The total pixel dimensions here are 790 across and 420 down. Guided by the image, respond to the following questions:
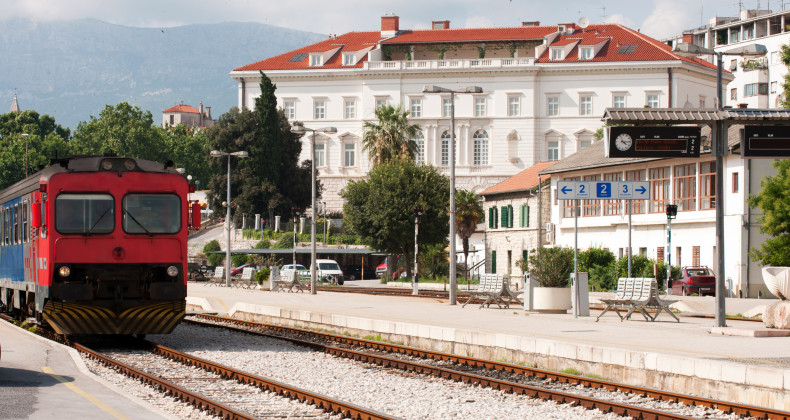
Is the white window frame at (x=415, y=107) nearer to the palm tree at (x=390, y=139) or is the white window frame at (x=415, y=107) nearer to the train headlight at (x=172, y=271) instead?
the palm tree at (x=390, y=139)

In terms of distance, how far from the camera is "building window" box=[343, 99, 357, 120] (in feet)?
382

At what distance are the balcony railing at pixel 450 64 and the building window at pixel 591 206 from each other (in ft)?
169

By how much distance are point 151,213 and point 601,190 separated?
511 inches

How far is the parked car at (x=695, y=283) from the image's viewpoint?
160ft

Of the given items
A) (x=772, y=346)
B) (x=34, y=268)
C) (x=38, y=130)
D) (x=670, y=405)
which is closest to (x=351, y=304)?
(x=34, y=268)

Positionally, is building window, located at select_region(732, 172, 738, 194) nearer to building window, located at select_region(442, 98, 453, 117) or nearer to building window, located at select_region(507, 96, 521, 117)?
building window, located at select_region(507, 96, 521, 117)

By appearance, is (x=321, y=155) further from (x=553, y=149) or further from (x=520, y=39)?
(x=553, y=149)

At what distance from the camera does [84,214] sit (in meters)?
20.4

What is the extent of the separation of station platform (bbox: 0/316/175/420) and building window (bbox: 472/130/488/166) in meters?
94.7

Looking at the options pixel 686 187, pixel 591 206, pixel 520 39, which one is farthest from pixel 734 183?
pixel 520 39

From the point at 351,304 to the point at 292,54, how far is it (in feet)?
291

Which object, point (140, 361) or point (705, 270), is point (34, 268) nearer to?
point (140, 361)

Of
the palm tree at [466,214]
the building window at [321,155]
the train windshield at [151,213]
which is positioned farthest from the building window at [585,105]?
the train windshield at [151,213]

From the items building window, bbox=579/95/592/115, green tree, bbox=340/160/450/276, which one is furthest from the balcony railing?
green tree, bbox=340/160/450/276
